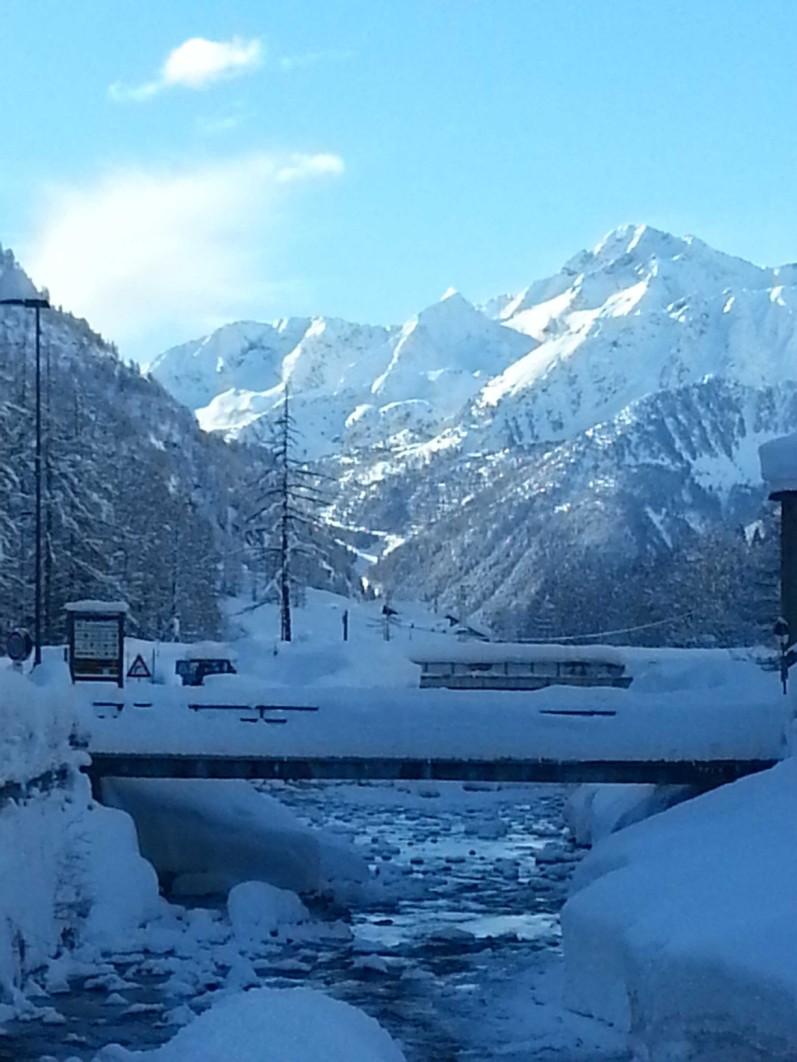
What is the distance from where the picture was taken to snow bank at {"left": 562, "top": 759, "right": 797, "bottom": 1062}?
54.1ft

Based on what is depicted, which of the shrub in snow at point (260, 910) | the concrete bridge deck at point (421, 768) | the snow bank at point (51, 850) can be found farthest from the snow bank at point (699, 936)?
the snow bank at point (51, 850)

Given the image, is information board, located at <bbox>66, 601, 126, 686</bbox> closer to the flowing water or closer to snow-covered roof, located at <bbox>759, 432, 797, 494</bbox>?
the flowing water

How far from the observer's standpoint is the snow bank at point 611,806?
110 ft

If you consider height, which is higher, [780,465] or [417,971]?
[780,465]

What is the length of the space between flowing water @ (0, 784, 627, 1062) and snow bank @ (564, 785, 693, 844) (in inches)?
44.8

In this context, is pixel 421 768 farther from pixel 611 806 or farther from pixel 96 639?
pixel 611 806

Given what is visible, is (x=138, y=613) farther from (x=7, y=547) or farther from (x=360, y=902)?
(x=360, y=902)

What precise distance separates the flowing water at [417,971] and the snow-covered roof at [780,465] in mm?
8941

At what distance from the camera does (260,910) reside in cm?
2898

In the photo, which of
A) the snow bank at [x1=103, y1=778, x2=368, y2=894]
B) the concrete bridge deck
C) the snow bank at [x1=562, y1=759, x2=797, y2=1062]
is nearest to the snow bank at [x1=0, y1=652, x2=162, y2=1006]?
the concrete bridge deck

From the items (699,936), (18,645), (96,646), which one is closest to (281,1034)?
(699,936)

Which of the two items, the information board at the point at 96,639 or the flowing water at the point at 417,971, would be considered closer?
the flowing water at the point at 417,971

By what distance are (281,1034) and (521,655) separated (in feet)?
150

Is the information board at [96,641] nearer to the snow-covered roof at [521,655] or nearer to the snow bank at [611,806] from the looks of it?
the snow bank at [611,806]
